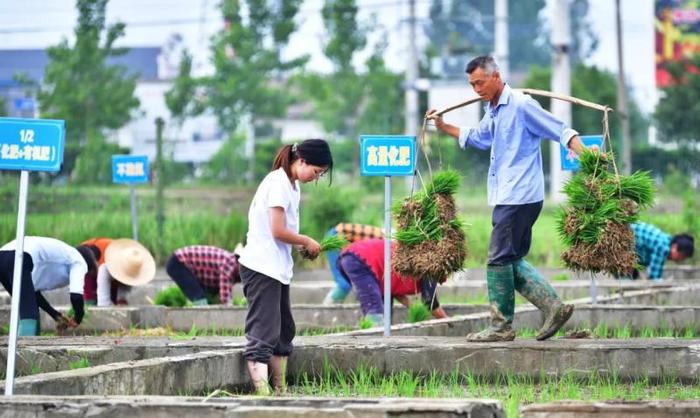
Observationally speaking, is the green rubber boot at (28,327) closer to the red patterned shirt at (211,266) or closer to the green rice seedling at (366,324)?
the green rice seedling at (366,324)

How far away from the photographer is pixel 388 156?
11.4m

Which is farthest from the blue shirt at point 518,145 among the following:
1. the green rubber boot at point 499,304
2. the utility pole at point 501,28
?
the utility pole at point 501,28

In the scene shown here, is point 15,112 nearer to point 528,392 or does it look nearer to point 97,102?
point 97,102

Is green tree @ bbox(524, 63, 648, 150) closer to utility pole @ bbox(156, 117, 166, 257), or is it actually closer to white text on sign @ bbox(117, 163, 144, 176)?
utility pole @ bbox(156, 117, 166, 257)

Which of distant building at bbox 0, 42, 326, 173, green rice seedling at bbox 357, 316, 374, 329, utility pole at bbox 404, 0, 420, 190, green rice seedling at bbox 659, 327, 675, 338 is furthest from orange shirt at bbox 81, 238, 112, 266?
utility pole at bbox 404, 0, 420, 190

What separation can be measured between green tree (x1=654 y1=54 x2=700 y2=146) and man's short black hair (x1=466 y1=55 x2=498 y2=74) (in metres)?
38.5

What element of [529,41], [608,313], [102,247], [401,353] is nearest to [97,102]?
[102,247]

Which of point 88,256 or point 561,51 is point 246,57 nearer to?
point 561,51

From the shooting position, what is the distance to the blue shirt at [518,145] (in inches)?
377

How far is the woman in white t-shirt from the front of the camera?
914 centimetres

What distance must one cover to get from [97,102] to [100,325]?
76.2 ft

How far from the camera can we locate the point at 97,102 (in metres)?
35.8

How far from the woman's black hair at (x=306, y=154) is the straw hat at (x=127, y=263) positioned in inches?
218

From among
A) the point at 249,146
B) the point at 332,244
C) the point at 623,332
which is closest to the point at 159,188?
the point at 623,332
